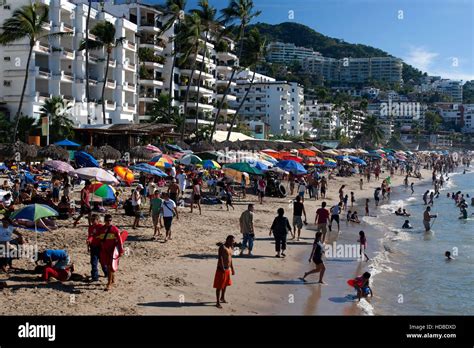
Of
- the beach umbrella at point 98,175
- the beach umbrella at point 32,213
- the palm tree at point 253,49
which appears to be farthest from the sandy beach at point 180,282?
the palm tree at point 253,49

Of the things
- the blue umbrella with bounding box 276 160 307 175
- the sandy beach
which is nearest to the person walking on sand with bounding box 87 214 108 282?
the sandy beach

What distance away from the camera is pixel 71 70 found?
44.2 metres

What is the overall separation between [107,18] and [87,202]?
35.8 m

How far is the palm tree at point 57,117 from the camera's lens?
34.5 meters

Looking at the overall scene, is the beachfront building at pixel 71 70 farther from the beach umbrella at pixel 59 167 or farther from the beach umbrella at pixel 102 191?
the beach umbrella at pixel 102 191

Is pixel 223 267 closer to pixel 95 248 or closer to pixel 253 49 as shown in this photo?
pixel 95 248

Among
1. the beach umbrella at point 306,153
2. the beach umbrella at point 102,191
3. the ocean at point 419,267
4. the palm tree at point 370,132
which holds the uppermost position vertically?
the palm tree at point 370,132

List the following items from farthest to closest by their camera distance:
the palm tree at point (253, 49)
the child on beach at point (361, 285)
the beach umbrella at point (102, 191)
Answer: the palm tree at point (253, 49) < the beach umbrella at point (102, 191) < the child on beach at point (361, 285)

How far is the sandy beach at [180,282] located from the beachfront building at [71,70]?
25.0 m

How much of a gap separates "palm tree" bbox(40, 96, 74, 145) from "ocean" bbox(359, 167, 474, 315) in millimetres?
20550

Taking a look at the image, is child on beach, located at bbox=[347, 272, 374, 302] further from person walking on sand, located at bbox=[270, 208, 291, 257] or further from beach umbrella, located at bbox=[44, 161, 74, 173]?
beach umbrella, located at bbox=[44, 161, 74, 173]

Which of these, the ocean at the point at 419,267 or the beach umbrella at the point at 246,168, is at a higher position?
the beach umbrella at the point at 246,168

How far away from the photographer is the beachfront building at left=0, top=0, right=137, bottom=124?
38.9 metres
